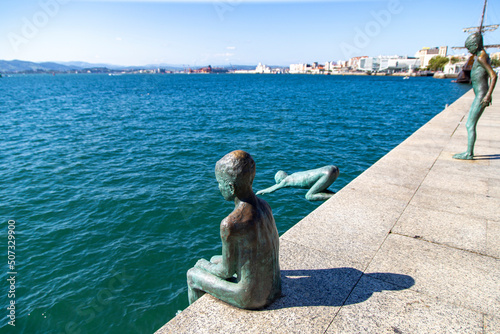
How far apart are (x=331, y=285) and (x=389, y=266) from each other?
907 millimetres

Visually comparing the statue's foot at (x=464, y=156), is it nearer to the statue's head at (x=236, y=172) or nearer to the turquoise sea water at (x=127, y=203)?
the turquoise sea water at (x=127, y=203)

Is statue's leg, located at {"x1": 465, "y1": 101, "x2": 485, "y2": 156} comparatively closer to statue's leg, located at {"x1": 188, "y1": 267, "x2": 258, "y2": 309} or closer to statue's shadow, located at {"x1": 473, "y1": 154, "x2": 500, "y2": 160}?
statue's shadow, located at {"x1": 473, "y1": 154, "x2": 500, "y2": 160}

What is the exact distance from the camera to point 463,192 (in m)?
6.07

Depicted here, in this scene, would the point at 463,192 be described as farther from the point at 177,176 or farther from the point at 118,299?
the point at 177,176

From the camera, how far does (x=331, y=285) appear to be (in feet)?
11.5

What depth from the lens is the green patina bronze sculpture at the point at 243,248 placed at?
2.68m

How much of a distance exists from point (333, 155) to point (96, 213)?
10071mm

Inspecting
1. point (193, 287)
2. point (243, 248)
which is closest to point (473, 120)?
point (243, 248)

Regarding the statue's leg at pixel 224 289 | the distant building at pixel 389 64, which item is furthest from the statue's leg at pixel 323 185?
the distant building at pixel 389 64

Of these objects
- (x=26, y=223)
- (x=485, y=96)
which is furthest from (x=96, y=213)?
(x=485, y=96)

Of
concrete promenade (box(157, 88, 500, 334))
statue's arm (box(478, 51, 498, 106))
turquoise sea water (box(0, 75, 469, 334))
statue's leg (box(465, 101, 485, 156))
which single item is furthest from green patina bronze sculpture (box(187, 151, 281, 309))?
statue's leg (box(465, 101, 485, 156))

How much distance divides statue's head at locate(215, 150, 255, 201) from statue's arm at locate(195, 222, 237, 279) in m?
0.31

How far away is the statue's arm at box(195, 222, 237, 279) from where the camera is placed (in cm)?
272

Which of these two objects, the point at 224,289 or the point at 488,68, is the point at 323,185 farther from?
the point at 488,68
